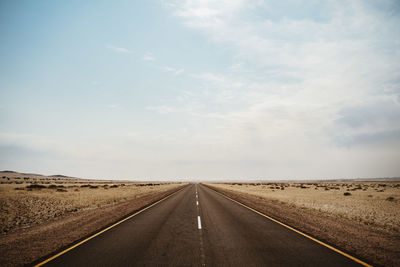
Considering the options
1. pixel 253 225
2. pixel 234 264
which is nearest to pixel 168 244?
pixel 234 264

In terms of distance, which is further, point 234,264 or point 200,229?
point 200,229

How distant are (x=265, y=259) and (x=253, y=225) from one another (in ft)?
14.5

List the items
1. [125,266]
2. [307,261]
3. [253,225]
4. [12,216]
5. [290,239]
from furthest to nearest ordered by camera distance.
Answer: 1. [12,216]
2. [253,225]
3. [290,239]
4. [307,261]
5. [125,266]

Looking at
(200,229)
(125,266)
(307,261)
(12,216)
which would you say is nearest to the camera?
(125,266)

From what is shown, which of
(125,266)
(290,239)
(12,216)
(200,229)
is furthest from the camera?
(12,216)

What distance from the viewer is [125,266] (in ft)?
16.0

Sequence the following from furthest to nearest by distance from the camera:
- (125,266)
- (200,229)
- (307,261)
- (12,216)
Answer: (12,216) → (200,229) → (307,261) → (125,266)

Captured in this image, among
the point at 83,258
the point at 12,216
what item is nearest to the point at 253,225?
the point at 83,258

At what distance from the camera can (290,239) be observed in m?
7.22

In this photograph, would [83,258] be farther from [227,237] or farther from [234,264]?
[227,237]

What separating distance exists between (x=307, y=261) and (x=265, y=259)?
959mm

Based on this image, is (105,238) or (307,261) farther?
(105,238)

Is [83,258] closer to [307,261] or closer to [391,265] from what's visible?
[307,261]

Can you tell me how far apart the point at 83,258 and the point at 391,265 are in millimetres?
7168
